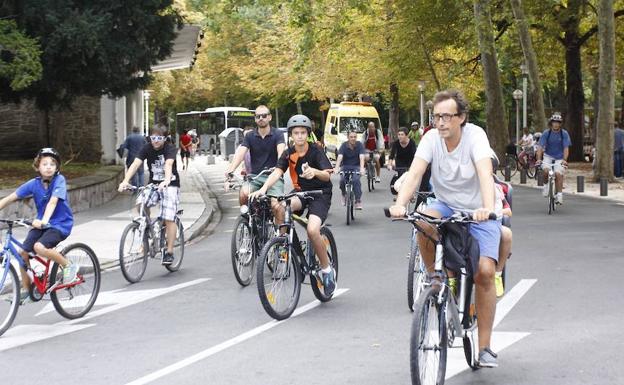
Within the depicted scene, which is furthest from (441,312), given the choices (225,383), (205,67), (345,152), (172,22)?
(205,67)

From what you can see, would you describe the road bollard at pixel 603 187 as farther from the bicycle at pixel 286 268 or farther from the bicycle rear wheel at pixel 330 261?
the bicycle at pixel 286 268

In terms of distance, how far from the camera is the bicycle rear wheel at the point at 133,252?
12.1 m

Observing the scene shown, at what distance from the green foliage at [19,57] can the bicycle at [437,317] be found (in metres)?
15.6

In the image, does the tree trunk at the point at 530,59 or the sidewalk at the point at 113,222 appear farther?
the tree trunk at the point at 530,59

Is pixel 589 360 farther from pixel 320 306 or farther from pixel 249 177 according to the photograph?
pixel 249 177

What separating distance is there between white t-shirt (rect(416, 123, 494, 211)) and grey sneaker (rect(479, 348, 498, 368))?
859 mm

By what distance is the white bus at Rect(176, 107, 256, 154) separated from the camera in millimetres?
72000

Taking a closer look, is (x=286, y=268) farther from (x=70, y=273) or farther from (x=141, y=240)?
(x=141, y=240)

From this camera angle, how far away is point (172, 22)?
83.2 ft

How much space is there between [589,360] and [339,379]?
5.73 feet

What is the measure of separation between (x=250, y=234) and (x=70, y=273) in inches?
96.5

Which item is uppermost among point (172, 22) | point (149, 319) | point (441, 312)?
point (172, 22)

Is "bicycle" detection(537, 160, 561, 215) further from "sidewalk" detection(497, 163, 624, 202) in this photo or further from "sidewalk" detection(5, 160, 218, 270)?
"sidewalk" detection(5, 160, 218, 270)

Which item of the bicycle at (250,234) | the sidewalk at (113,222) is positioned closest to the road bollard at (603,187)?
the sidewalk at (113,222)
